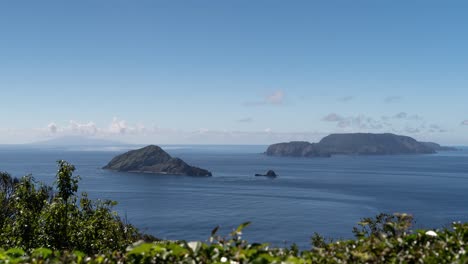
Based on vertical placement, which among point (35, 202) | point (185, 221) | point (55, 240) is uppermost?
point (35, 202)

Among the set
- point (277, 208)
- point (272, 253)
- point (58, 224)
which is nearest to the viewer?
point (272, 253)

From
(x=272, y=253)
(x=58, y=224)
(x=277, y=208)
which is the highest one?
(x=272, y=253)

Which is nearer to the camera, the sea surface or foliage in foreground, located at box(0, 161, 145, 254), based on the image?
foliage in foreground, located at box(0, 161, 145, 254)

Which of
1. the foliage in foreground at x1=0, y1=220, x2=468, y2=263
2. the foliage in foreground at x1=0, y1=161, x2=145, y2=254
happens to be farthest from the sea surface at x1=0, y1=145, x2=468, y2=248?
the foliage in foreground at x1=0, y1=220, x2=468, y2=263

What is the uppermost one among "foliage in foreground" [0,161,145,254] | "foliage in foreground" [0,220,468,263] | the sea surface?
"foliage in foreground" [0,220,468,263]

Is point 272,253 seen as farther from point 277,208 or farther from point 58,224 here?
point 277,208

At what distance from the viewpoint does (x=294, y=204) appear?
152 metres

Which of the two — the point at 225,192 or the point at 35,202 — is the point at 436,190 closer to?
the point at 225,192

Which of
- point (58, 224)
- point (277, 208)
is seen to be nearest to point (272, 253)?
point (58, 224)

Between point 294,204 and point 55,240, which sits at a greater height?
point 55,240

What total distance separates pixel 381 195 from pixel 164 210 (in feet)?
295

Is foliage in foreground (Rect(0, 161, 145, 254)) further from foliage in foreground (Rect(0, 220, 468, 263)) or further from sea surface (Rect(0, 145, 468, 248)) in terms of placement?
sea surface (Rect(0, 145, 468, 248))

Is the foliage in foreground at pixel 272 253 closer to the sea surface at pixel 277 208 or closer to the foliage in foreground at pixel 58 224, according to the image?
the foliage in foreground at pixel 58 224

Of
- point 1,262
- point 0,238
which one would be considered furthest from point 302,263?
point 0,238
